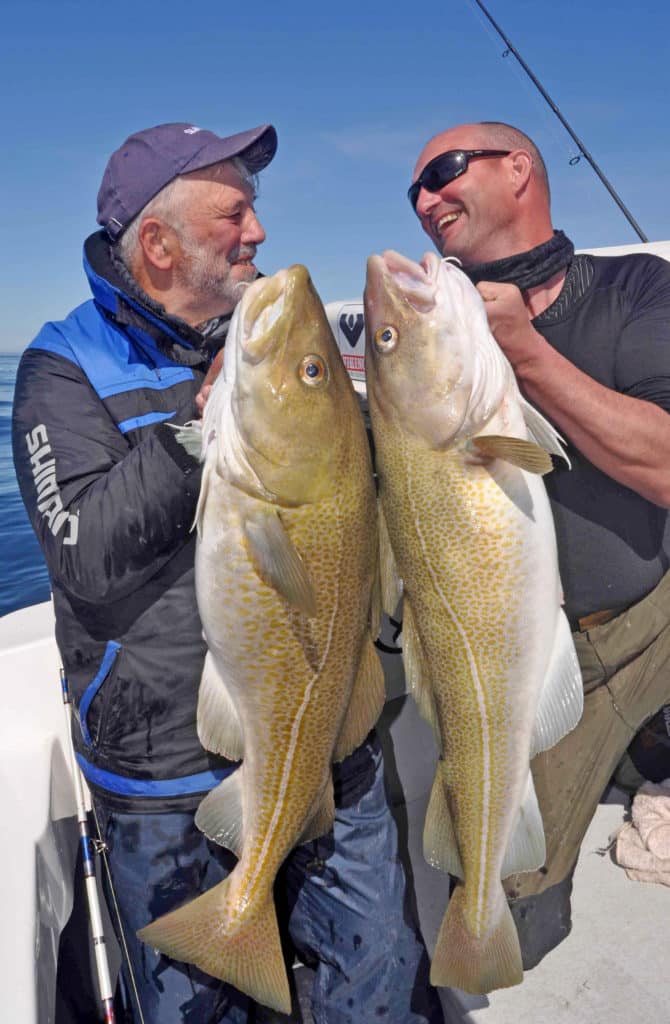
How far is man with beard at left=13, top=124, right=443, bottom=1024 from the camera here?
7.47 ft

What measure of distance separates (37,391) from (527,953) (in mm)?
2565

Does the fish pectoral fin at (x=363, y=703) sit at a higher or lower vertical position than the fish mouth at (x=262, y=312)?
lower

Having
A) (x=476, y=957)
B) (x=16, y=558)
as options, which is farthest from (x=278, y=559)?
(x=16, y=558)

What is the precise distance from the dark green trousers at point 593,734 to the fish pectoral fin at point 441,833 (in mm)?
924

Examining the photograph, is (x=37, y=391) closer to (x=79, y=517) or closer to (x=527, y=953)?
(x=79, y=517)

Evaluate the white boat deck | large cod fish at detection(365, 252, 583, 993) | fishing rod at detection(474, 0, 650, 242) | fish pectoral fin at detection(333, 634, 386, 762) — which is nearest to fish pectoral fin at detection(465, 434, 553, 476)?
large cod fish at detection(365, 252, 583, 993)

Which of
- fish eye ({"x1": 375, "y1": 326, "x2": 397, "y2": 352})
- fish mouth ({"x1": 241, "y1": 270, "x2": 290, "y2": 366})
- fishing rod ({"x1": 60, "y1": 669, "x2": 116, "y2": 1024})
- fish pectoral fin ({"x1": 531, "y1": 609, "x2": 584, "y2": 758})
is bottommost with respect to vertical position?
fishing rod ({"x1": 60, "y1": 669, "x2": 116, "y2": 1024})

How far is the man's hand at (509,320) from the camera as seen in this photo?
6.38 ft

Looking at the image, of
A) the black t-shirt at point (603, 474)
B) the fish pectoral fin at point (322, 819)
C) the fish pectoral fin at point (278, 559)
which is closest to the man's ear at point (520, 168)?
the black t-shirt at point (603, 474)

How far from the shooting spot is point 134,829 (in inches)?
92.7

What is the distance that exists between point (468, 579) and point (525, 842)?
738 mm

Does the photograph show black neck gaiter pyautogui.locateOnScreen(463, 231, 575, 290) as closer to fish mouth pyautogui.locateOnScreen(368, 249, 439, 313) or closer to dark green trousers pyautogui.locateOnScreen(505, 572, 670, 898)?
fish mouth pyautogui.locateOnScreen(368, 249, 439, 313)

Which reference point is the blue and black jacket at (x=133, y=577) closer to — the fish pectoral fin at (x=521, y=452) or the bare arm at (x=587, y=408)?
the fish pectoral fin at (x=521, y=452)

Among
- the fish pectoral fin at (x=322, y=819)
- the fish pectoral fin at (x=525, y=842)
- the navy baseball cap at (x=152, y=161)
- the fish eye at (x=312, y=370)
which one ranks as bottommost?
the fish pectoral fin at (x=525, y=842)
